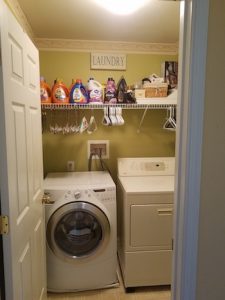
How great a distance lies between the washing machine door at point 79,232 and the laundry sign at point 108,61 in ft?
4.88

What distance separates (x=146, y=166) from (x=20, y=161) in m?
1.68

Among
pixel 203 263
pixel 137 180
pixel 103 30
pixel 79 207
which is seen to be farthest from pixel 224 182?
pixel 103 30

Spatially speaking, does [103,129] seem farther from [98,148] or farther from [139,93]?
[139,93]

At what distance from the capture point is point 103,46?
264 centimetres

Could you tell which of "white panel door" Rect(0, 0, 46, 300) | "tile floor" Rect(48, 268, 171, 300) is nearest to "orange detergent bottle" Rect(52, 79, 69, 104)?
"white panel door" Rect(0, 0, 46, 300)

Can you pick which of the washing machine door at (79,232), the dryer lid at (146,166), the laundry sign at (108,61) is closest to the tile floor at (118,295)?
the washing machine door at (79,232)

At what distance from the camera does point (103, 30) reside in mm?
2314

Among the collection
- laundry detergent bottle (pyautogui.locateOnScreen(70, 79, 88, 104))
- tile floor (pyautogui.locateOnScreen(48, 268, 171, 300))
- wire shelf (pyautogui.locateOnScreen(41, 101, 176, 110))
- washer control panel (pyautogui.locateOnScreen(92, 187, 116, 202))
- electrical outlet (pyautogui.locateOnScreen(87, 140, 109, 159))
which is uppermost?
laundry detergent bottle (pyautogui.locateOnScreen(70, 79, 88, 104))

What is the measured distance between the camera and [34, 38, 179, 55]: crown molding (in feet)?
8.45

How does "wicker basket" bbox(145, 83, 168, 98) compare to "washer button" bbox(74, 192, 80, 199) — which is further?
"wicker basket" bbox(145, 83, 168, 98)

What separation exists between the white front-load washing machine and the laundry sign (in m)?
1.29

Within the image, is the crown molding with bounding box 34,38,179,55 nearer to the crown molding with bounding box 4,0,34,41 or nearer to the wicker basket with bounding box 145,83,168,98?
the crown molding with bounding box 4,0,34,41

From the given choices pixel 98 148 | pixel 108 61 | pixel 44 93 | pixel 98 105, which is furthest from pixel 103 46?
pixel 98 148

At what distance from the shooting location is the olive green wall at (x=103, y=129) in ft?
8.63
